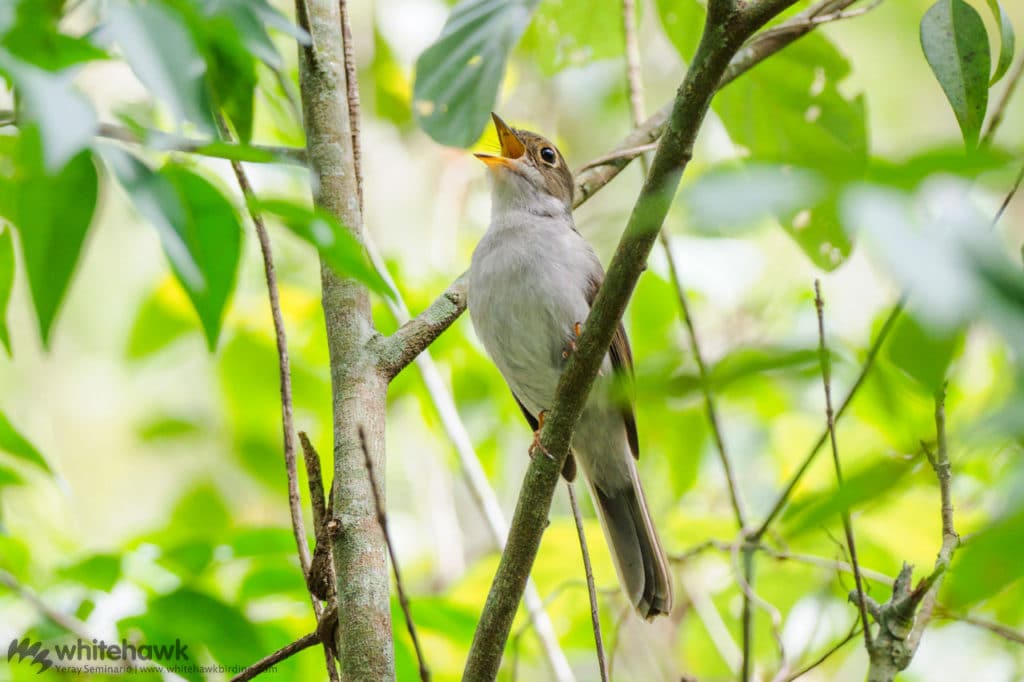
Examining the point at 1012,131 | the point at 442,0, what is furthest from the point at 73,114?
the point at 1012,131

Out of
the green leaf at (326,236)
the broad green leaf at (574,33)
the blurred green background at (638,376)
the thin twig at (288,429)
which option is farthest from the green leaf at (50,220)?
the broad green leaf at (574,33)

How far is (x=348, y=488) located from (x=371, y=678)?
46 cm

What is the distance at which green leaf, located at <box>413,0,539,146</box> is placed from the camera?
9.74 feet

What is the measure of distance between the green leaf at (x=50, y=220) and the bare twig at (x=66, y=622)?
1327 mm

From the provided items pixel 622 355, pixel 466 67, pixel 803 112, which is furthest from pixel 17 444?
pixel 803 112

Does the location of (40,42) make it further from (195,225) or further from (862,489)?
(862,489)

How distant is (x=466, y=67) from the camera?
318cm

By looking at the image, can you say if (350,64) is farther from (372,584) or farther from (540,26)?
(372,584)

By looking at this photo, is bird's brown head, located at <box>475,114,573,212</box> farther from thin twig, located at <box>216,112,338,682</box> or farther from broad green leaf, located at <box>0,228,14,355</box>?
broad green leaf, located at <box>0,228,14,355</box>

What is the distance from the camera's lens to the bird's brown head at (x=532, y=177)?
14.9ft

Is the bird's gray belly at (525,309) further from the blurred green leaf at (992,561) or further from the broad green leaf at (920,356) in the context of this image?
the blurred green leaf at (992,561)

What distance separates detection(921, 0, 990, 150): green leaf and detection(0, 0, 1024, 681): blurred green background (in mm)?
163

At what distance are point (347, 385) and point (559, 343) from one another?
149 centimetres

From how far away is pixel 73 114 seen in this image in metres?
1.21
